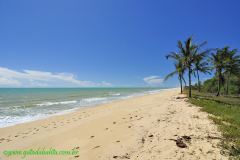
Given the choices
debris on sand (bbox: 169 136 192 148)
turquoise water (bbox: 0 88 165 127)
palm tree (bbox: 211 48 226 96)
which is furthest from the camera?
palm tree (bbox: 211 48 226 96)

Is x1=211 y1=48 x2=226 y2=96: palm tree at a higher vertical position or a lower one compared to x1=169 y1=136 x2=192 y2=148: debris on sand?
higher

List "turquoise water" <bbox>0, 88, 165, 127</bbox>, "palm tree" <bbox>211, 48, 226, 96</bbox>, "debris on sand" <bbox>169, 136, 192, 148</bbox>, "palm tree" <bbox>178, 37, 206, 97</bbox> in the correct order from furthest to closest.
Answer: "palm tree" <bbox>211, 48, 226, 96</bbox> → "palm tree" <bbox>178, 37, 206, 97</bbox> → "turquoise water" <bbox>0, 88, 165, 127</bbox> → "debris on sand" <bbox>169, 136, 192, 148</bbox>

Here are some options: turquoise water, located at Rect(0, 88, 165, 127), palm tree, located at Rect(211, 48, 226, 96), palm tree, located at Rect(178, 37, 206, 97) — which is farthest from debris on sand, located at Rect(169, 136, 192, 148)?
palm tree, located at Rect(211, 48, 226, 96)

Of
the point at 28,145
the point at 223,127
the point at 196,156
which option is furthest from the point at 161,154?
the point at 28,145

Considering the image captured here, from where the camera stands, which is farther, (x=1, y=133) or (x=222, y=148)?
(x=1, y=133)

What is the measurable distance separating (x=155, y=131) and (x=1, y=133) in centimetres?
707

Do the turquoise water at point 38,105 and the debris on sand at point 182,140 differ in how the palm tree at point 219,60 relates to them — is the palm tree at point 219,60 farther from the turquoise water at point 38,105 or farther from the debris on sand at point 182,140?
the debris on sand at point 182,140

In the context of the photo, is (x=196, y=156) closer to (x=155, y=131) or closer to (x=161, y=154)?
(x=161, y=154)

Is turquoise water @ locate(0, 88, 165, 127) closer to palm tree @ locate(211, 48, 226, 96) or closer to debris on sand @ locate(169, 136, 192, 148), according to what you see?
debris on sand @ locate(169, 136, 192, 148)

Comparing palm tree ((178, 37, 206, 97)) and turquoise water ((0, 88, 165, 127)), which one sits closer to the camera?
turquoise water ((0, 88, 165, 127))

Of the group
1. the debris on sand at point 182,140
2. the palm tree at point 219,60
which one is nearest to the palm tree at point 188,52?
the palm tree at point 219,60

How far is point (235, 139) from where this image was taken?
4.86 metres

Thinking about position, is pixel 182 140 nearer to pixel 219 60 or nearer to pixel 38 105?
pixel 38 105

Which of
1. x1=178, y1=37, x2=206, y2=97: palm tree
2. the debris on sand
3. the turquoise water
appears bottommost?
the turquoise water
